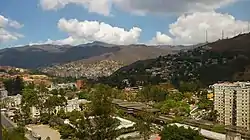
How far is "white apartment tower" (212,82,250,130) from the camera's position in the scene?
7.34 metres

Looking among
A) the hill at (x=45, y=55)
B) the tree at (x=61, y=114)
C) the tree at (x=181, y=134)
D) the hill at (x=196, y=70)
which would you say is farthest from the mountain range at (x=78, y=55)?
the tree at (x=181, y=134)

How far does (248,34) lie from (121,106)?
74.3 feet

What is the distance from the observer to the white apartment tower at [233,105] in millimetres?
7340

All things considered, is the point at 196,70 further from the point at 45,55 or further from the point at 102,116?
the point at 45,55

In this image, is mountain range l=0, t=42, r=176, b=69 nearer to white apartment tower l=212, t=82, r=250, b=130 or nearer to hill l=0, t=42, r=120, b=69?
hill l=0, t=42, r=120, b=69

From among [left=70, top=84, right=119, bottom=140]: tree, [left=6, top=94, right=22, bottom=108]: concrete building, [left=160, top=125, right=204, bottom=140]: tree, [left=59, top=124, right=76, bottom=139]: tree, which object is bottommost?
[left=6, top=94, right=22, bottom=108]: concrete building

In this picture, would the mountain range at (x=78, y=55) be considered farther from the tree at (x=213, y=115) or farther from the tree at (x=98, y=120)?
the tree at (x=98, y=120)

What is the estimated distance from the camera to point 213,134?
21.4 ft

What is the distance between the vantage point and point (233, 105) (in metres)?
7.72

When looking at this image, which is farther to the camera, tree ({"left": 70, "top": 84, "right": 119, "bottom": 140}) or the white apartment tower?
the white apartment tower

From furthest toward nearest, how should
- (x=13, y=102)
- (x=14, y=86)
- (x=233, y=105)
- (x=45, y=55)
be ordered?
(x=45, y=55) → (x=14, y=86) → (x=13, y=102) → (x=233, y=105)

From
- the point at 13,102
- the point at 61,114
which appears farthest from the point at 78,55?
the point at 61,114

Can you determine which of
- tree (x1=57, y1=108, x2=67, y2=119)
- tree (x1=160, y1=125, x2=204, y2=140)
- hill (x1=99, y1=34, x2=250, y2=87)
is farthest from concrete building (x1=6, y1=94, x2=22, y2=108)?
tree (x1=160, y1=125, x2=204, y2=140)

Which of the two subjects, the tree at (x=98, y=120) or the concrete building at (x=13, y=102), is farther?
the concrete building at (x=13, y=102)
